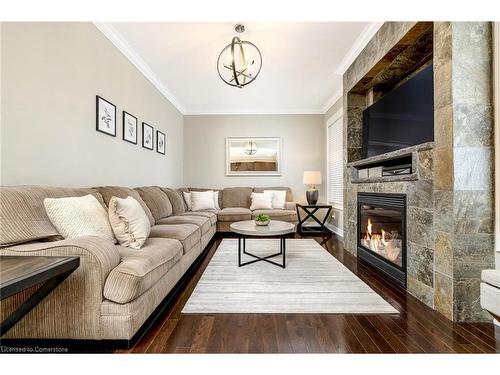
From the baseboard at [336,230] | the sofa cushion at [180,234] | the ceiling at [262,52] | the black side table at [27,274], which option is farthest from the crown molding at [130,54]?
the baseboard at [336,230]

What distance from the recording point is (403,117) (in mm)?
2500

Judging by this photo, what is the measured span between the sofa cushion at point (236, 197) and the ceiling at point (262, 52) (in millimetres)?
1876

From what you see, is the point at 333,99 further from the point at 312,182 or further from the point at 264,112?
the point at 312,182

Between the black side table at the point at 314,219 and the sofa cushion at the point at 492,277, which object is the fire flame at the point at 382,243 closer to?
the sofa cushion at the point at 492,277

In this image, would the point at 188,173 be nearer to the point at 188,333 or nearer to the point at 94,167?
the point at 94,167

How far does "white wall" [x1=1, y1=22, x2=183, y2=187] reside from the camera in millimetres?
1766

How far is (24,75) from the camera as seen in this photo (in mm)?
1840

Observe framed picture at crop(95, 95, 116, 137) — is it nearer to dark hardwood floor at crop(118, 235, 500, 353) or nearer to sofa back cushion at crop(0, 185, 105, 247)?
sofa back cushion at crop(0, 185, 105, 247)

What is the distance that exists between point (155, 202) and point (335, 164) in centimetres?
360

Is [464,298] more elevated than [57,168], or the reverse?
[57,168]

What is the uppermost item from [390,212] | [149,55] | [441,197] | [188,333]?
[149,55]

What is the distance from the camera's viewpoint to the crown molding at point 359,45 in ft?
8.84
